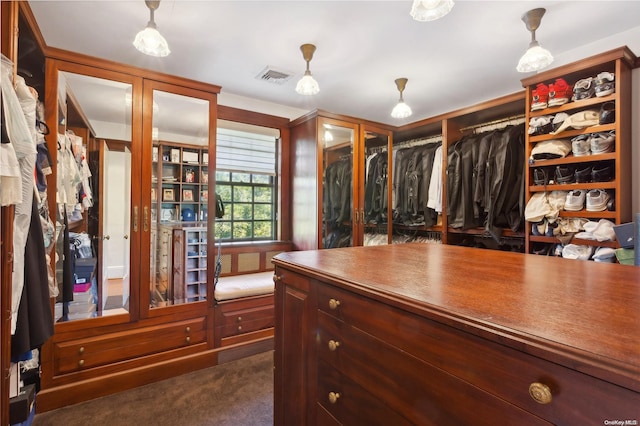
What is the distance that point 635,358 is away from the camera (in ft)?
1.50

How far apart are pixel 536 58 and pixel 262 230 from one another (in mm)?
2836

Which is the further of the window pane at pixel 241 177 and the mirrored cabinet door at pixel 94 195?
the window pane at pixel 241 177

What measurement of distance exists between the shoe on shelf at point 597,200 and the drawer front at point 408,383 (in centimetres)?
222

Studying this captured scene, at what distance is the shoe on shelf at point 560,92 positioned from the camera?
2289 mm

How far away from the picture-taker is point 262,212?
3496 mm

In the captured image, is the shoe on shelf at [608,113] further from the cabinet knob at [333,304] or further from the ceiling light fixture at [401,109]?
the cabinet knob at [333,304]

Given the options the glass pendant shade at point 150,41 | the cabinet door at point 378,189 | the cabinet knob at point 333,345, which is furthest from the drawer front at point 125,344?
the cabinet door at point 378,189

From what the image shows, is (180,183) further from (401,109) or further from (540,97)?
(540,97)

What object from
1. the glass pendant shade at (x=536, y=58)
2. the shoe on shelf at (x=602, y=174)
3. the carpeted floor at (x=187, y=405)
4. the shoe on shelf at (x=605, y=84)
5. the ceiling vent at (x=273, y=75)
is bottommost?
the carpeted floor at (x=187, y=405)

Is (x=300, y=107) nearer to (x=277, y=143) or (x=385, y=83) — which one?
(x=277, y=143)

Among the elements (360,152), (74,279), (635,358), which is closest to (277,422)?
(635,358)

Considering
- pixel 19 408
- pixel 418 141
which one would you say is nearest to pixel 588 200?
pixel 418 141

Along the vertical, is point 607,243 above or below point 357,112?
below

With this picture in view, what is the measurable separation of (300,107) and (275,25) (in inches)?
62.5
